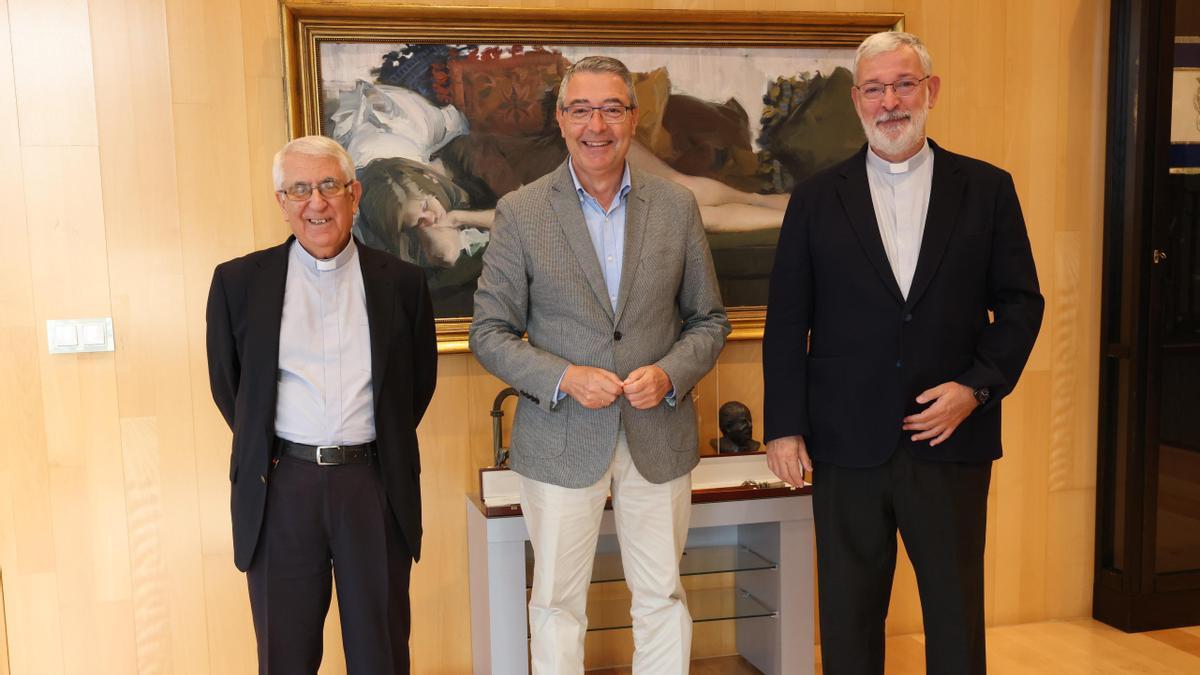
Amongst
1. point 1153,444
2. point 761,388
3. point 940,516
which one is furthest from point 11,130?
point 1153,444

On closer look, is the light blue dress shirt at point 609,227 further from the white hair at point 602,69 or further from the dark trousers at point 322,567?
the dark trousers at point 322,567

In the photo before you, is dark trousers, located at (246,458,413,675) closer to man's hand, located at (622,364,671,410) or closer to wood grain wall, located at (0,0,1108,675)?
man's hand, located at (622,364,671,410)

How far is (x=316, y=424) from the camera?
2.21 m

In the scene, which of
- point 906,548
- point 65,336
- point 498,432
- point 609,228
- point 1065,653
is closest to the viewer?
point 906,548

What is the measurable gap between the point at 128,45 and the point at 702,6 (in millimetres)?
1801

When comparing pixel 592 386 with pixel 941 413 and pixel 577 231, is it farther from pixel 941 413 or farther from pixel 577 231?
pixel 941 413

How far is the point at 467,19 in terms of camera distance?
3.02 meters

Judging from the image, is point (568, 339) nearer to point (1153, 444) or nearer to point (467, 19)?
point (467, 19)

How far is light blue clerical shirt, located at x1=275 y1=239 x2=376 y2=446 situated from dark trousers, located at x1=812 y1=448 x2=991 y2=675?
1.12m

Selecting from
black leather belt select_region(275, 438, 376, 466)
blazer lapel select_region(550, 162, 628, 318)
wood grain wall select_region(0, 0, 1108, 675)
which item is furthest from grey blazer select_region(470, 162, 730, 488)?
wood grain wall select_region(0, 0, 1108, 675)

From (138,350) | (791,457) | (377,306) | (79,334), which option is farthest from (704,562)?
(79,334)

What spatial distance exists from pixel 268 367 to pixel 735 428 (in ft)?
5.07

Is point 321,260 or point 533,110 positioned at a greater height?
point 533,110

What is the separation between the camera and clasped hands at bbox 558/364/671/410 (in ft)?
7.28
